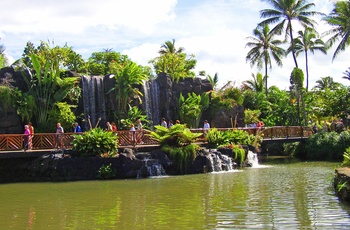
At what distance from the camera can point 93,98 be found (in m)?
29.1

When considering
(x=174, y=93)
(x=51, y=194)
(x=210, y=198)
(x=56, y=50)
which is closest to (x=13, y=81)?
(x=56, y=50)

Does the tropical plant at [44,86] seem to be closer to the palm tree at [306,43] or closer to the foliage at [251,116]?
the foliage at [251,116]

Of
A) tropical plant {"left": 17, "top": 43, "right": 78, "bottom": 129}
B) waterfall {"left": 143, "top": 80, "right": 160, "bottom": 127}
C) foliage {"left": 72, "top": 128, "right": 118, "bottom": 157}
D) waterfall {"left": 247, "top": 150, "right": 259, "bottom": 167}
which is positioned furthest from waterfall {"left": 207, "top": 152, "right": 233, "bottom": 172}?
tropical plant {"left": 17, "top": 43, "right": 78, "bottom": 129}

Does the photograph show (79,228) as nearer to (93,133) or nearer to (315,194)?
(315,194)

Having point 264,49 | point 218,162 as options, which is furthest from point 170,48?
point 218,162

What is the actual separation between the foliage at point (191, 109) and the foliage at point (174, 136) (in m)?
9.68

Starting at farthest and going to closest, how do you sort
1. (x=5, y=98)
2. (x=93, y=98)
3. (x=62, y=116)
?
1. (x=93, y=98)
2. (x=62, y=116)
3. (x=5, y=98)

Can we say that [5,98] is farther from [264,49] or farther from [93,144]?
[264,49]

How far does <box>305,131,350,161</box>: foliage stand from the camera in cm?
2805

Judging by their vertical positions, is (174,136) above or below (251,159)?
above

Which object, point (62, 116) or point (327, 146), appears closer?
point (62, 116)

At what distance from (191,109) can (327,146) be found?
9.27m

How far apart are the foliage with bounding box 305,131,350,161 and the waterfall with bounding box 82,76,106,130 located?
13656 millimetres

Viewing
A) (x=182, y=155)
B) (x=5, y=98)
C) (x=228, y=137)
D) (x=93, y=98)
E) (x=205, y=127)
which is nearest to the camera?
(x=182, y=155)
